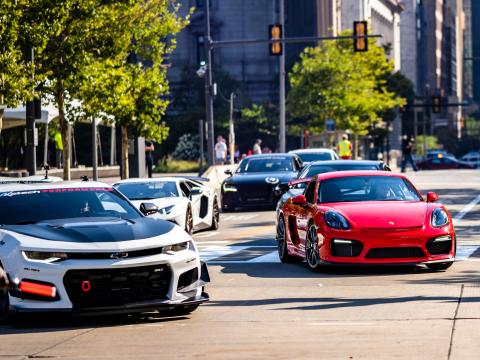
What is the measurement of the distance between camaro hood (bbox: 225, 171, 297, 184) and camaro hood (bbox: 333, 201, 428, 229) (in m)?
17.1

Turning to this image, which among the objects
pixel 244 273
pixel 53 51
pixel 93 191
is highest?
pixel 53 51

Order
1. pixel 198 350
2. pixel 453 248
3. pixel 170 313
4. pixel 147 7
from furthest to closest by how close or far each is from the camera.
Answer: pixel 147 7, pixel 453 248, pixel 170 313, pixel 198 350

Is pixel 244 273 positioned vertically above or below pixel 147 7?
below

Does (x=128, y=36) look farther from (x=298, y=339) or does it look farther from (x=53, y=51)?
(x=298, y=339)

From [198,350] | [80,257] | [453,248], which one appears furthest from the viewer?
[453,248]

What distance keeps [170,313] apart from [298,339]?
2426 millimetres

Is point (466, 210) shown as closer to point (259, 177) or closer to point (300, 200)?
point (259, 177)

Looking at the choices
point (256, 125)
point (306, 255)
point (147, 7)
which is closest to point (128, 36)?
point (147, 7)

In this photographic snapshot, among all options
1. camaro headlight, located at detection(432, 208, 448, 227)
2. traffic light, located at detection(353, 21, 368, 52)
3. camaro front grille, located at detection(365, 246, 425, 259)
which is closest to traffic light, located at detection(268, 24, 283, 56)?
traffic light, located at detection(353, 21, 368, 52)

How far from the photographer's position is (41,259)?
454 inches

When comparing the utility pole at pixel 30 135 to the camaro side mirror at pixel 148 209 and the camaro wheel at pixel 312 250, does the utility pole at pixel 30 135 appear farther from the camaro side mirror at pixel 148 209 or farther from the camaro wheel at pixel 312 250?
the camaro side mirror at pixel 148 209

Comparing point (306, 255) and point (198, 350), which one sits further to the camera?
point (306, 255)

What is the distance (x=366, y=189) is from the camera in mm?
17266

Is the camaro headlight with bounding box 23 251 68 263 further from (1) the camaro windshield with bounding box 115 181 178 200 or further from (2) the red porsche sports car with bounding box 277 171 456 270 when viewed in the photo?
(1) the camaro windshield with bounding box 115 181 178 200
